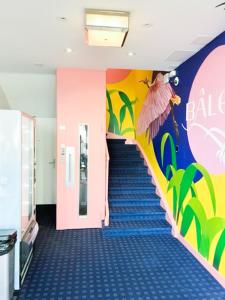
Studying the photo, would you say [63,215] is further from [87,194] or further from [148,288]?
[148,288]

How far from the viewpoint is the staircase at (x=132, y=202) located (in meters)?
4.40

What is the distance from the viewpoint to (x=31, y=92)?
206 inches

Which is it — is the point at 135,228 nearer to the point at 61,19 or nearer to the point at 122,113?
the point at 61,19

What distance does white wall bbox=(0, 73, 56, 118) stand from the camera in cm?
510

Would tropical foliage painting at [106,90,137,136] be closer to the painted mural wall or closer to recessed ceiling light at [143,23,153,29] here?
the painted mural wall

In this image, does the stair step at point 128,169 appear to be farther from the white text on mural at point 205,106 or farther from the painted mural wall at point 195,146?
the white text on mural at point 205,106

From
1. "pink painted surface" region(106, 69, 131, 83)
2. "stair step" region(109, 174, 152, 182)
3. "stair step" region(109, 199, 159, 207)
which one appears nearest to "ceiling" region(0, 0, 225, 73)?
"stair step" region(109, 174, 152, 182)

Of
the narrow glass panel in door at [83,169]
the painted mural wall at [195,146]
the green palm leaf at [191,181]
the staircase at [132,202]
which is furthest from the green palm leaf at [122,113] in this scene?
the green palm leaf at [191,181]

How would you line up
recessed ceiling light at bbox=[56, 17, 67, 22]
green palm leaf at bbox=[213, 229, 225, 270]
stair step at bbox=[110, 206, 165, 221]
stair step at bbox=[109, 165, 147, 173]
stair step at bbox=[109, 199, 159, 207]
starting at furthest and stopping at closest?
stair step at bbox=[109, 165, 147, 173]
stair step at bbox=[109, 199, 159, 207]
stair step at bbox=[110, 206, 165, 221]
green palm leaf at bbox=[213, 229, 225, 270]
recessed ceiling light at bbox=[56, 17, 67, 22]

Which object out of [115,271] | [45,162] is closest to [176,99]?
[115,271]

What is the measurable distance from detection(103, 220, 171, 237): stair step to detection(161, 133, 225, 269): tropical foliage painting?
0.30m

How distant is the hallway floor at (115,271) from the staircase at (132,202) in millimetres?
181

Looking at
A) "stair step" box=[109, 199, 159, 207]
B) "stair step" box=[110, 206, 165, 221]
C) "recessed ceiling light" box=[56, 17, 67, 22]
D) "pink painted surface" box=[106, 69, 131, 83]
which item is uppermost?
"pink painted surface" box=[106, 69, 131, 83]

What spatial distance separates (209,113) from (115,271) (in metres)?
→ 2.27
